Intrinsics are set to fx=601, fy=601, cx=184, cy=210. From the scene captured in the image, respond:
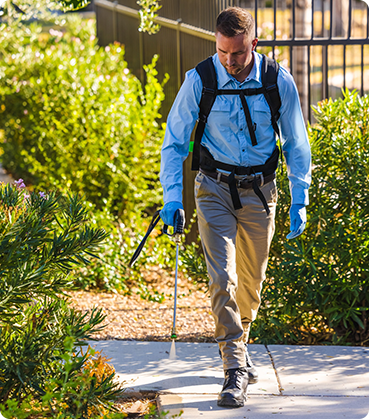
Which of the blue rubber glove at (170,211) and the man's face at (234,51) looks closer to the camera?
the man's face at (234,51)

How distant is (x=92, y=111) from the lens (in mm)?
6512

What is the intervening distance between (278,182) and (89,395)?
2144 mm

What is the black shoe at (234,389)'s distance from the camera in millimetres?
3219

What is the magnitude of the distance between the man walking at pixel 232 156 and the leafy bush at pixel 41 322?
24.9 inches

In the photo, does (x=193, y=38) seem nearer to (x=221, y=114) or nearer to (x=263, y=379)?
(x=221, y=114)

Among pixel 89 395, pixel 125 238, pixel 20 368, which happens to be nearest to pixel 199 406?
pixel 89 395

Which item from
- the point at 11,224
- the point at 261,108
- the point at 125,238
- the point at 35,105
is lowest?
the point at 125,238

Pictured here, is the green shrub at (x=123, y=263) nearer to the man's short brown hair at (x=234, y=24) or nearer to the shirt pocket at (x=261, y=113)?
the shirt pocket at (x=261, y=113)

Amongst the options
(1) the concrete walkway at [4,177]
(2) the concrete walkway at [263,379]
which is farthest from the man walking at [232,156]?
(1) the concrete walkway at [4,177]

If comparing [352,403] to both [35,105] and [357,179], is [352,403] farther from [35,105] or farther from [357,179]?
[35,105]

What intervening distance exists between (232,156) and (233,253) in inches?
21.4

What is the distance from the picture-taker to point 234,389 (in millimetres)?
3242

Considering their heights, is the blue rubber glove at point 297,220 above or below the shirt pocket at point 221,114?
below

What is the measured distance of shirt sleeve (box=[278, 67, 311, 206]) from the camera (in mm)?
3367
